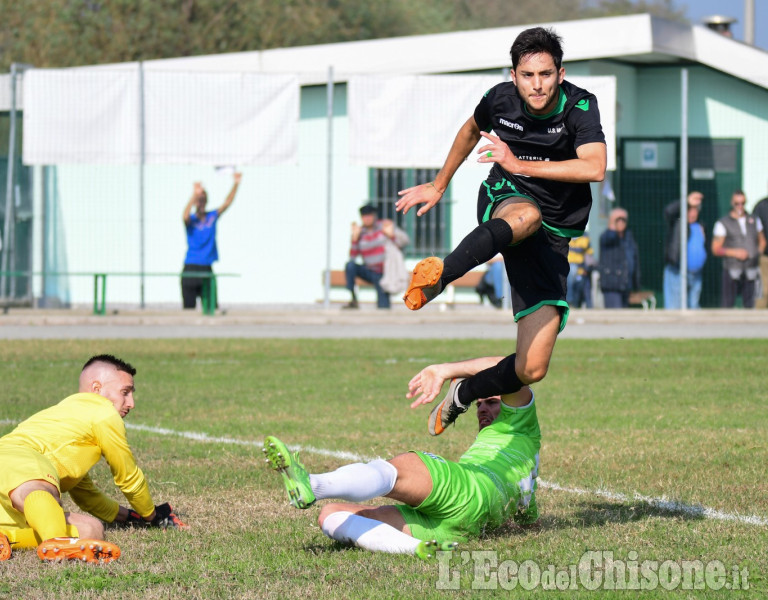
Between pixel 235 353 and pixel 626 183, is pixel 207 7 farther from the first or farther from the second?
pixel 235 353

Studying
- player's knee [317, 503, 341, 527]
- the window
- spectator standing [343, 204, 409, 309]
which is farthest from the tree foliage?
player's knee [317, 503, 341, 527]

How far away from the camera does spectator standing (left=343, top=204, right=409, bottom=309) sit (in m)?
20.1

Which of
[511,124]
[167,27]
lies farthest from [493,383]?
[167,27]

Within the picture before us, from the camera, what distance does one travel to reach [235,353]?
1509 cm

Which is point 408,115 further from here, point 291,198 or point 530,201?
point 530,201

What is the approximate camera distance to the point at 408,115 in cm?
1930

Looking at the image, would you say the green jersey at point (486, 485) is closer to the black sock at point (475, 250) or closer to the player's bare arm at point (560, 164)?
the black sock at point (475, 250)

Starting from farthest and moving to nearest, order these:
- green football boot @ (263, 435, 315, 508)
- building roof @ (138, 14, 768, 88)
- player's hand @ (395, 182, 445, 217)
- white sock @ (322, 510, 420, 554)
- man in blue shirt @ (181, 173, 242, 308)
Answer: building roof @ (138, 14, 768, 88), man in blue shirt @ (181, 173, 242, 308), player's hand @ (395, 182, 445, 217), white sock @ (322, 510, 420, 554), green football boot @ (263, 435, 315, 508)

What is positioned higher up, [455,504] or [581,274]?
[581,274]

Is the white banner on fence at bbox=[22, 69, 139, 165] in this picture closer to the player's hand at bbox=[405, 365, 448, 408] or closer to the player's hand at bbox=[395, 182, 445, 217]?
the player's hand at bbox=[395, 182, 445, 217]

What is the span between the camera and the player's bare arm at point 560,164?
19.1ft

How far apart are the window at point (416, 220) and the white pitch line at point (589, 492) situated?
48.0 feet

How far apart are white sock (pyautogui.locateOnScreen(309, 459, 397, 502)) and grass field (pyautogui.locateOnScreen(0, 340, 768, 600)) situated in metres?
0.30

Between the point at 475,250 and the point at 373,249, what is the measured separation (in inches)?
563
